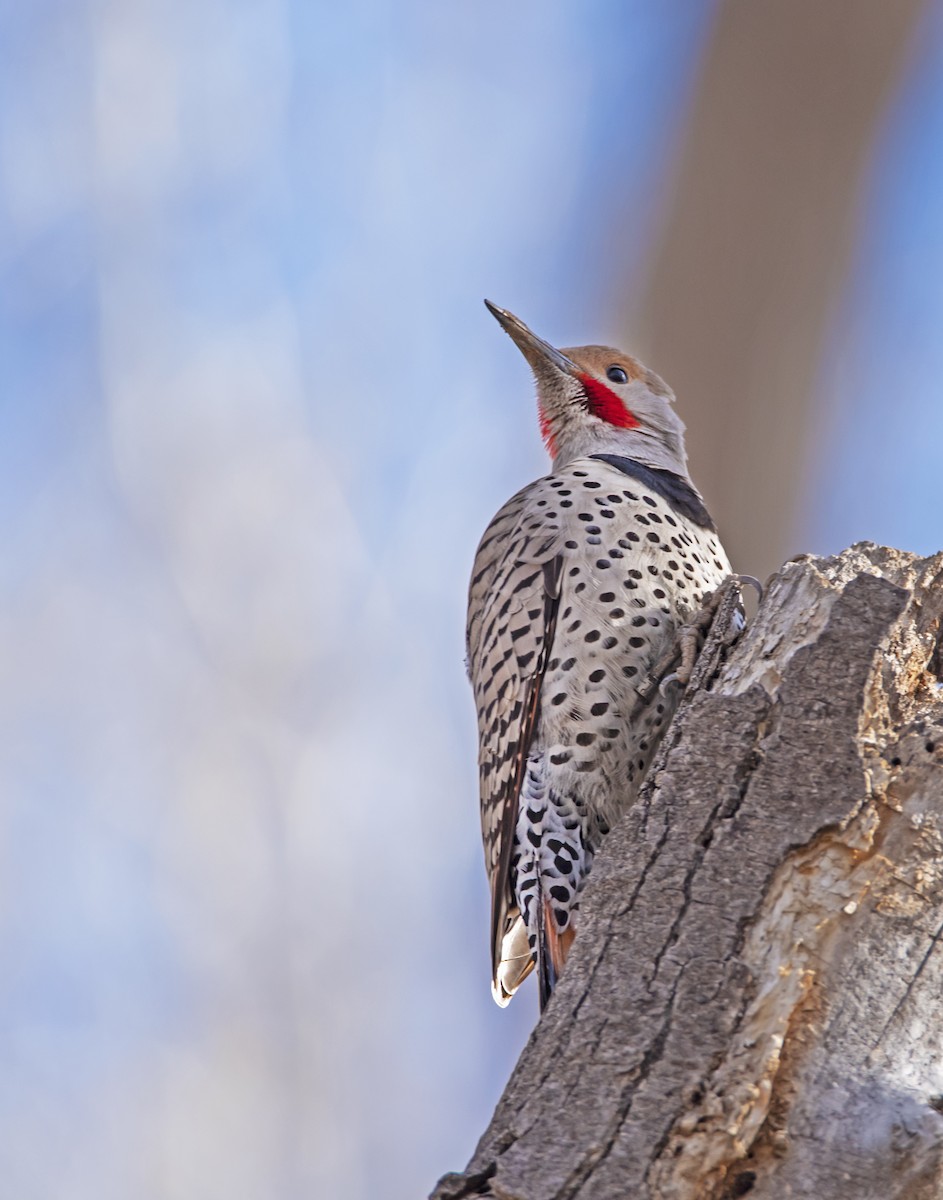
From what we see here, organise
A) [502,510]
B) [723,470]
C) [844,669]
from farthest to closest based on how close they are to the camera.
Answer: [723,470] → [502,510] → [844,669]

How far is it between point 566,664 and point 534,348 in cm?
149

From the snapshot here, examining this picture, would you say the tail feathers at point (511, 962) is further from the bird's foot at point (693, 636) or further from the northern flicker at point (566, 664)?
the bird's foot at point (693, 636)

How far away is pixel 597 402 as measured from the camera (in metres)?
4.19

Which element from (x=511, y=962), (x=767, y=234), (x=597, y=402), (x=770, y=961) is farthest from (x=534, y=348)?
(x=770, y=961)

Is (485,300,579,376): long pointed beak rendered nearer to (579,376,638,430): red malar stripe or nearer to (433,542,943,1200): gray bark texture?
(579,376,638,430): red malar stripe

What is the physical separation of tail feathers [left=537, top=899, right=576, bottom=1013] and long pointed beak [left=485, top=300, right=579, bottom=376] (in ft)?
6.34

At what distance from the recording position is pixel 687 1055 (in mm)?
1629

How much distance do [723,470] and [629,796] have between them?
51.6 inches

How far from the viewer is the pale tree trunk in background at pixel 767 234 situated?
12.8 ft

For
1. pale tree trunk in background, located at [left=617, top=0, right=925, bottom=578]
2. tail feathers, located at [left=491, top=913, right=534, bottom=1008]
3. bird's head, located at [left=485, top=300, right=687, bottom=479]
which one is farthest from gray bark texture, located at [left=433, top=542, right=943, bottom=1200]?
bird's head, located at [left=485, top=300, right=687, bottom=479]

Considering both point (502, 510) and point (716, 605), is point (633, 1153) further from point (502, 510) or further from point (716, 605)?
point (502, 510)

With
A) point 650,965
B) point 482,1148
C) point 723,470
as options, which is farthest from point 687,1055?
point 723,470

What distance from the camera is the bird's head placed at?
4109mm

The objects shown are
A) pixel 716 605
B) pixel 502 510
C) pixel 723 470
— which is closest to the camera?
pixel 716 605
